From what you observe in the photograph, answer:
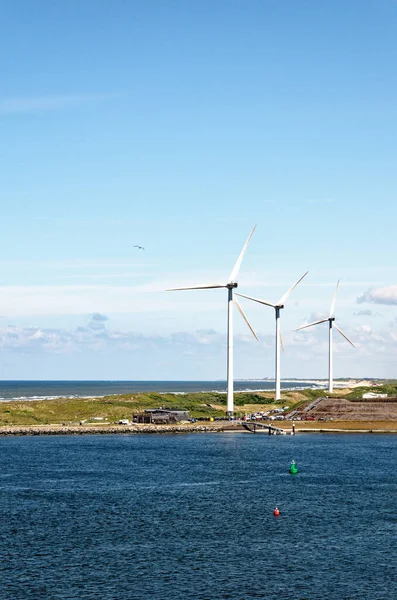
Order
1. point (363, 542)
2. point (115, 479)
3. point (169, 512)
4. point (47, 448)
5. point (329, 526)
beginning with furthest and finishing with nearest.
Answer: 1. point (47, 448)
2. point (115, 479)
3. point (169, 512)
4. point (329, 526)
5. point (363, 542)

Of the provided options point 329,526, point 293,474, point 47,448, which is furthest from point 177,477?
point 47,448

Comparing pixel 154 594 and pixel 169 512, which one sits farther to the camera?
pixel 169 512

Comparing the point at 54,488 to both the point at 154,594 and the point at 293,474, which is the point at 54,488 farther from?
the point at 154,594

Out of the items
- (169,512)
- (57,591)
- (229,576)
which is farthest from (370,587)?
(169,512)

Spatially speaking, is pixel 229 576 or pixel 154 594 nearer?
pixel 154 594

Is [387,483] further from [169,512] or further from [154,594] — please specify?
[154,594]

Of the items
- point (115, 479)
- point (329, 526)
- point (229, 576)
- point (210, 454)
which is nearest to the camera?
point (229, 576)
